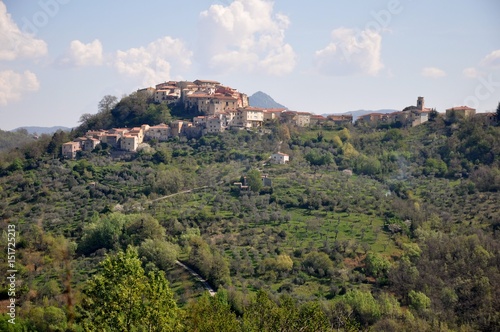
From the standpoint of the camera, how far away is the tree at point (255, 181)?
5081 centimetres

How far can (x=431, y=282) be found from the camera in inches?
1300

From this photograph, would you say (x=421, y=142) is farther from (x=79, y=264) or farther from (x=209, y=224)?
(x=79, y=264)

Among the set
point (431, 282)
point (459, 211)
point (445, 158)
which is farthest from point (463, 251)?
point (445, 158)

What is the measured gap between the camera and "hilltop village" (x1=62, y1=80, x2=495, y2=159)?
6375 centimetres

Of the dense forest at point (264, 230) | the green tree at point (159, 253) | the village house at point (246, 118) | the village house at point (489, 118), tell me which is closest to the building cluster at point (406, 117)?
the dense forest at point (264, 230)

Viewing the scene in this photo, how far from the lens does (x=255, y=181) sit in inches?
2010

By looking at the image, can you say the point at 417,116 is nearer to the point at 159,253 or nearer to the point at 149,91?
the point at 149,91

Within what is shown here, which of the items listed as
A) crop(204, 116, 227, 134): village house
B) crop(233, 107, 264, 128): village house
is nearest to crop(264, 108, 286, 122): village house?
crop(233, 107, 264, 128): village house

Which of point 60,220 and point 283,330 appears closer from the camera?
point 283,330

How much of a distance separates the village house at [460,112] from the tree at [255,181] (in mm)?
33242

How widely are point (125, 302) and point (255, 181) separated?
34672 millimetres

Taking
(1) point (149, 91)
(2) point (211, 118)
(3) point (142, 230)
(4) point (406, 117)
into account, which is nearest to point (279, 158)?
(2) point (211, 118)

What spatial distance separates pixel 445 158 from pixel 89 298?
171ft

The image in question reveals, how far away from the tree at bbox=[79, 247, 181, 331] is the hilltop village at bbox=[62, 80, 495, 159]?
4630 centimetres
